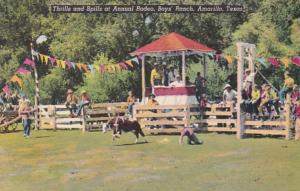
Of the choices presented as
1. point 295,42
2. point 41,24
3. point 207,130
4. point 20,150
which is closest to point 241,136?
point 207,130

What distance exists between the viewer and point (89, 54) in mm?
48625

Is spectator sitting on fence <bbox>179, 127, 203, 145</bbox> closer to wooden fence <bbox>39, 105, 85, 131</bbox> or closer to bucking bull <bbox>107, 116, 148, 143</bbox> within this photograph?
bucking bull <bbox>107, 116, 148, 143</bbox>

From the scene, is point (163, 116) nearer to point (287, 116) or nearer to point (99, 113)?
point (99, 113)

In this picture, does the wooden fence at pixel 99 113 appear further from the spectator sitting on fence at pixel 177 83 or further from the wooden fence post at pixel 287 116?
the wooden fence post at pixel 287 116

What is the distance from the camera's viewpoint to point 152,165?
47.8 feet

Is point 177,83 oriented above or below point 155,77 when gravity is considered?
below

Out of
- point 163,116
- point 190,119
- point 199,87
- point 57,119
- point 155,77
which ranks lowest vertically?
point 57,119

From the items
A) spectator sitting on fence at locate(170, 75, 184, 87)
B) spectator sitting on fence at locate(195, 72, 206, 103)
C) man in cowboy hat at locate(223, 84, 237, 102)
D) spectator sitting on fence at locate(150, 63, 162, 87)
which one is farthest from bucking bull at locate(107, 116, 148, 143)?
spectator sitting on fence at locate(150, 63, 162, 87)

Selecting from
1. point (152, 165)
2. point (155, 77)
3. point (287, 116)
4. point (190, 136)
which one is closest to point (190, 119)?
point (155, 77)

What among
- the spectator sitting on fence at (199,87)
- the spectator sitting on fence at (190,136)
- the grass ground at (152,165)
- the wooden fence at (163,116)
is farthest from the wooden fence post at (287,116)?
the spectator sitting on fence at (199,87)

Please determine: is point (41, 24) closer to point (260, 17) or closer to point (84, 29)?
point (84, 29)

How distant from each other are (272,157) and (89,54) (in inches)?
1354

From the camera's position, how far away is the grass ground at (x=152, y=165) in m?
11.8

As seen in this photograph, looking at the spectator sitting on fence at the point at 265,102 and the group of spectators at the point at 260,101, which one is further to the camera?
the spectator sitting on fence at the point at 265,102
